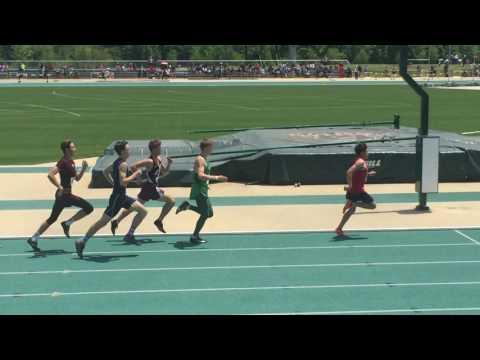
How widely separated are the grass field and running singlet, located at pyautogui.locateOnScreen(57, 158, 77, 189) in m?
10.3

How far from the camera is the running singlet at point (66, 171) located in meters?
11.5

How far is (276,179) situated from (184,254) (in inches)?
257

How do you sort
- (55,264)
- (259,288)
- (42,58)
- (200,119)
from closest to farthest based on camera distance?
(259,288), (55,264), (200,119), (42,58)

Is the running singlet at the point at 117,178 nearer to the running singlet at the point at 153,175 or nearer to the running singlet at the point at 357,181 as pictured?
the running singlet at the point at 153,175

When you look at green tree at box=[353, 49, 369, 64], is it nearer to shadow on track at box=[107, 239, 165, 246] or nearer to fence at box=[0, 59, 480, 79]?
fence at box=[0, 59, 480, 79]

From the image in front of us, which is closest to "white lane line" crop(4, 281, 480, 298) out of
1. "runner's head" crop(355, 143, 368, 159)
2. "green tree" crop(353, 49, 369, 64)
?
"runner's head" crop(355, 143, 368, 159)

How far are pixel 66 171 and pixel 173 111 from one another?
28182 millimetres

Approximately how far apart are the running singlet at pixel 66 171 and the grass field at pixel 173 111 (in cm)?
1029

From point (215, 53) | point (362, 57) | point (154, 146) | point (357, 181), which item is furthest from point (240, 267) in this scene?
point (215, 53)

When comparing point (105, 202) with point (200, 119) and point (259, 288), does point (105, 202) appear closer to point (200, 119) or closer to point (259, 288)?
point (259, 288)

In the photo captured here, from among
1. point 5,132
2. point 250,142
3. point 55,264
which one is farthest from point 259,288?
point 5,132

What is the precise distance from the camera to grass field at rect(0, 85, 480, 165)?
28.3 meters

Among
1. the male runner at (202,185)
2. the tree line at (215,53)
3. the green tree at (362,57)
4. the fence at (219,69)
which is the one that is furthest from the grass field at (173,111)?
the green tree at (362,57)

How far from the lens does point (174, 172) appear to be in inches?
695
